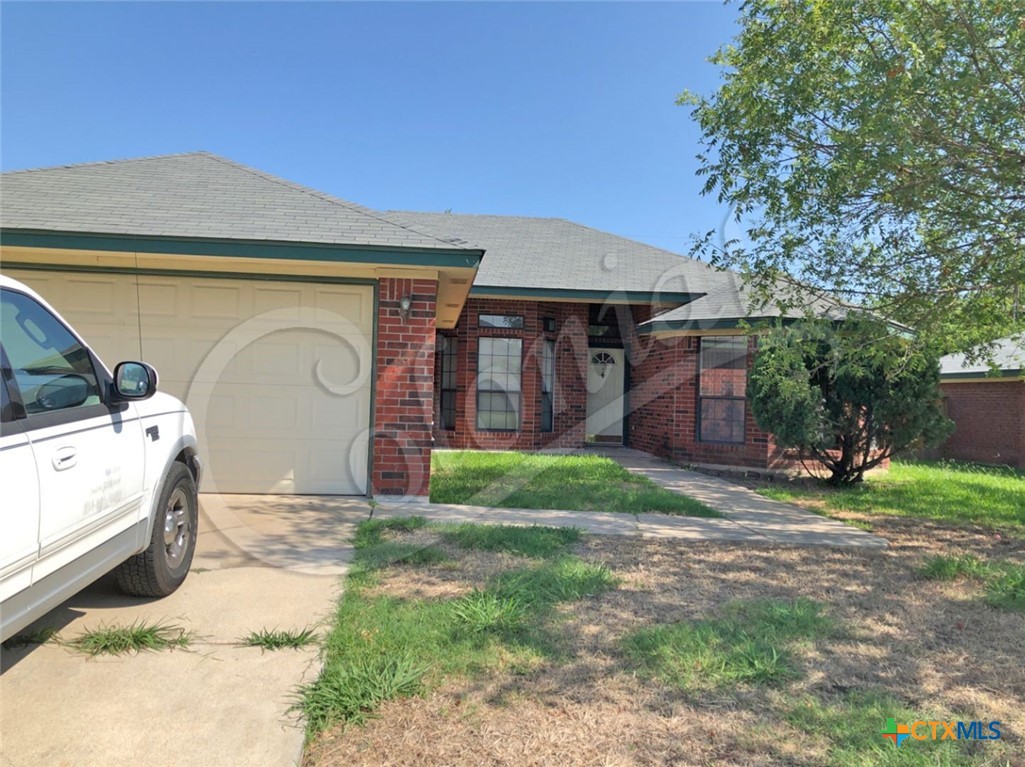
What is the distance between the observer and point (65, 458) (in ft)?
8.70

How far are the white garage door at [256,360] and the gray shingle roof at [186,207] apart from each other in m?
0.64

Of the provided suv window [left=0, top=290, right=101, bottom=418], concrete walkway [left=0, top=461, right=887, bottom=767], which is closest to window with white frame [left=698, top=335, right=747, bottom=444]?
concrete walkway [left=0, top=461, right=887, bottom=767]

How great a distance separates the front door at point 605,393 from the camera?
1431cm

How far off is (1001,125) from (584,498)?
5016mm

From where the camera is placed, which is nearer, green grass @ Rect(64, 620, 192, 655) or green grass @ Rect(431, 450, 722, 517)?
green grass @ Rect(64, 620, 192, 655)

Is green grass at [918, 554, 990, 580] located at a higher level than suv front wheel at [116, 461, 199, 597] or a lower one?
lower

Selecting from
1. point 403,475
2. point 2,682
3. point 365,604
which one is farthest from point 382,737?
point 403,475

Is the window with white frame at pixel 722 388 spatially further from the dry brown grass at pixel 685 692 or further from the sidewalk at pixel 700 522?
the dry brown grass at pixel 685 692

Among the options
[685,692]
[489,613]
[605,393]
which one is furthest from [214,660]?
[605,393]

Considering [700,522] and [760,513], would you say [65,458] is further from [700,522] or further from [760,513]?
[760,513]

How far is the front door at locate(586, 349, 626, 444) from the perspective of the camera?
14.3 m

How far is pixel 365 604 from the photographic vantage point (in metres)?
3.99

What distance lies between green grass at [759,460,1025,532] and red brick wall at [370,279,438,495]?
485 centimetres

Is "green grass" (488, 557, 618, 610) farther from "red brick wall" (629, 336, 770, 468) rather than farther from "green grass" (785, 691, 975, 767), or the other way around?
"red brick wall" (629, 336, 770, 468)
